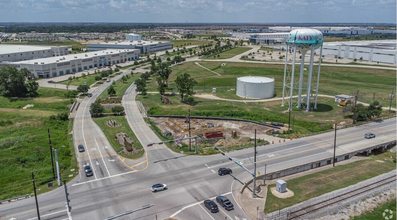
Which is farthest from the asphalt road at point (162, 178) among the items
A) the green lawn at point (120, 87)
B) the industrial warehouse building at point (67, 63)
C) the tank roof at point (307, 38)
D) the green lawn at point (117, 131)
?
the industrial warehouse building at point (67, 63)

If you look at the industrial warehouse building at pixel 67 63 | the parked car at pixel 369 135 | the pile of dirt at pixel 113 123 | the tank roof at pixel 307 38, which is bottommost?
the pile of dirt at pixel 113 123

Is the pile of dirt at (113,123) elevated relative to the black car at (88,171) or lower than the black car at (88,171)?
elevated

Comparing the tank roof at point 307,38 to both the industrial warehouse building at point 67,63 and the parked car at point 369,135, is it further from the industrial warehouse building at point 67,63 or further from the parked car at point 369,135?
the industrial warehouse building at point 67,63

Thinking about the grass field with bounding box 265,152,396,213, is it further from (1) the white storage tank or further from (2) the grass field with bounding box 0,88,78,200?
(1) the white storage tank

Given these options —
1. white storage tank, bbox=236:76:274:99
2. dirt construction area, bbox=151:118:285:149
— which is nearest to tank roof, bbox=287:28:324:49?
white storage tank, bbox=236:76:274:99

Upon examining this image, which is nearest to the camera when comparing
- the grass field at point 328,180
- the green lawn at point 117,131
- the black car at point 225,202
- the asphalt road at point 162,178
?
the black car at point 225,202

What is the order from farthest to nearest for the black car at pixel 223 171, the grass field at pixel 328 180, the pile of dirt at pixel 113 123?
the pile of dirt at pixel 113 123
the black car at pixel 223 171
the grass field at pixel 328 180
